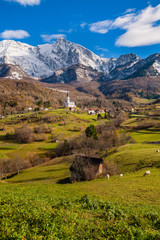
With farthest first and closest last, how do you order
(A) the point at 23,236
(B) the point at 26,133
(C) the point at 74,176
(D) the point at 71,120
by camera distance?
1. (D) the point at 71,120
2. (B) the point at 26,133
3. (C) the point at 74,176
4. (A) the point at 23,236

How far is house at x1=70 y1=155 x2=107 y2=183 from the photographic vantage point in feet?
114

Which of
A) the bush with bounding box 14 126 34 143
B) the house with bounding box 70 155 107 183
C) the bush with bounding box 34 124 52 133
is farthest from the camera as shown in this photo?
the bush with bounding box 34 124 52 133

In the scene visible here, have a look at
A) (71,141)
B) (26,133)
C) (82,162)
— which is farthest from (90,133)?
(26,133)

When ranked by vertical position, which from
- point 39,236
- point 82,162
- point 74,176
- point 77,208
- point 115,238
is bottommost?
point 74,176

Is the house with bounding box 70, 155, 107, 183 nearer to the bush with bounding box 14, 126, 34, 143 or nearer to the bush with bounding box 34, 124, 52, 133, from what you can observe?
the bush with bounding box 14, 126, 34, 143

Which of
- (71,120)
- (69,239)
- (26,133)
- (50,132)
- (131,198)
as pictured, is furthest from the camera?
(71,120)

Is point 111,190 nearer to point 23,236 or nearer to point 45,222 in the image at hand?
point 45,222

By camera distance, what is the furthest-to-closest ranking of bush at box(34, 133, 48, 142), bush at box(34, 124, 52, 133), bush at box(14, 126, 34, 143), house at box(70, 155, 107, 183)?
bush at box(34, 124, 52, 133)
bush at box(34, 133, 48, 142)
bush at box(14, 126, 34, 143)
house at box(70, 155, 107, 183)

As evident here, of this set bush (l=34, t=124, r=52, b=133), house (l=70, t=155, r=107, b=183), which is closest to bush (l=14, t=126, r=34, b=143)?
bush (l=34, t=124, r=52, b=133)

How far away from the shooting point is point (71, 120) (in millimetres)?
168750

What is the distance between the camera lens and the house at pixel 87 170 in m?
34.8

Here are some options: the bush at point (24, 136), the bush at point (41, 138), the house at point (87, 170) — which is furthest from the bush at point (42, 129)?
the house at point (87, 170)

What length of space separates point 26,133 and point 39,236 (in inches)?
4636

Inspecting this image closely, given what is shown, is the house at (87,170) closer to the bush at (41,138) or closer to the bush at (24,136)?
the bush at (41,138)
